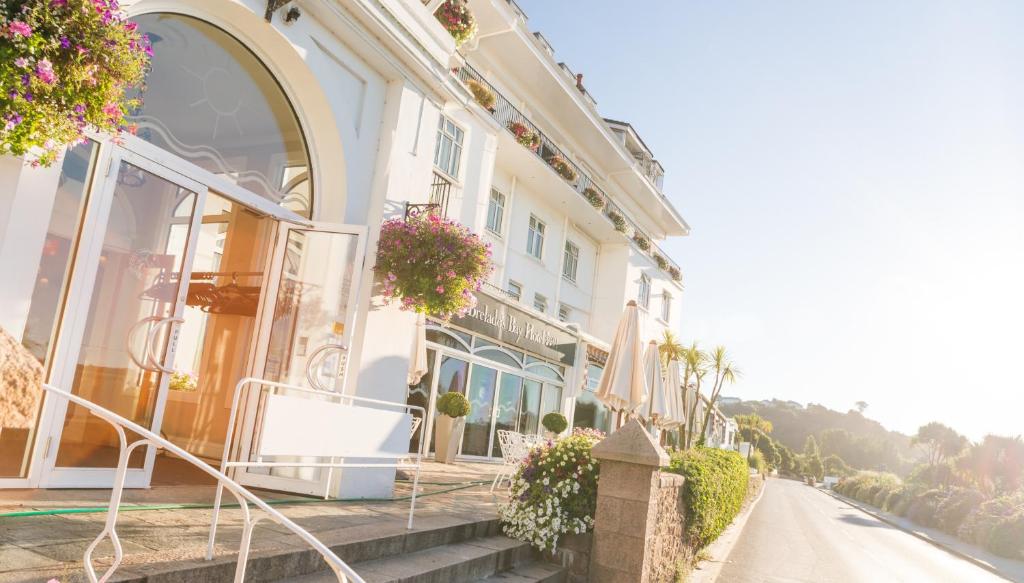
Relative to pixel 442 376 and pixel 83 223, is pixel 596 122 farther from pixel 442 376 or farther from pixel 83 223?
pixel 83 223

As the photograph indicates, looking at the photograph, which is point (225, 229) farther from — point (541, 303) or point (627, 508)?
point (541, 303)

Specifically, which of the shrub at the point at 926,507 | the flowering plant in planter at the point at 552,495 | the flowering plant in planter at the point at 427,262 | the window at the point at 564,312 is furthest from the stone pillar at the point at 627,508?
the shrub at the point at 926,507

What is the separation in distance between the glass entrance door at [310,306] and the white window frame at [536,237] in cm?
1302

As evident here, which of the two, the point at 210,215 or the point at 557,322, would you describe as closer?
the point at 210,215

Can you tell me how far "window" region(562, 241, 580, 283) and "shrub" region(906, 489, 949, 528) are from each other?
14605 millimetres

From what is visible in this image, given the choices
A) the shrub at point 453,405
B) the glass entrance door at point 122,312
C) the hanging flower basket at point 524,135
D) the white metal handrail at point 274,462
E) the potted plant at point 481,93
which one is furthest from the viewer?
the hanging flower basket at point 524,135

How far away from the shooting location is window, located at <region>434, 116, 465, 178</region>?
Result: 14.1 meters

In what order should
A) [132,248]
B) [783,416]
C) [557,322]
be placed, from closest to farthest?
[132,248] < [557,322] < [783,416]

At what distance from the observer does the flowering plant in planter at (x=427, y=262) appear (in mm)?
7012

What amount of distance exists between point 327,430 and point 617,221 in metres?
19.6

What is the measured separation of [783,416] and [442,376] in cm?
11217

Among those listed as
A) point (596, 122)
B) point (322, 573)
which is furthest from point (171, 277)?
point (596, 122)

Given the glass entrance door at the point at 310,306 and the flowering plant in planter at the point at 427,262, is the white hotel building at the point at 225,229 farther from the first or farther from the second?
the flowering plant in planter at the point at 427,262

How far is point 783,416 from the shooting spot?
376 ft
